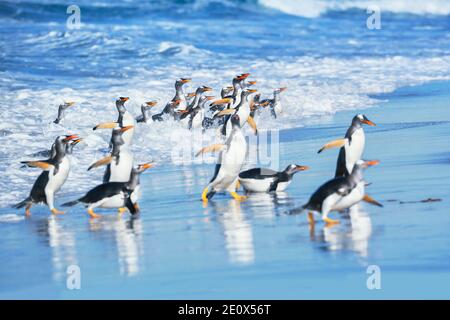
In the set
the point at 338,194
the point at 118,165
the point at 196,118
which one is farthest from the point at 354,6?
the point at 338,194

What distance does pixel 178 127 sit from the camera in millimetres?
15492

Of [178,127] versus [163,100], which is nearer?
[178,127]

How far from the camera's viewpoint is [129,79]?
23.8 meters

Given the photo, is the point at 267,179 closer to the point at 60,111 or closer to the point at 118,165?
the point at 118,165

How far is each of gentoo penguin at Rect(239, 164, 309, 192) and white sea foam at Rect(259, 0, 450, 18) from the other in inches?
1804

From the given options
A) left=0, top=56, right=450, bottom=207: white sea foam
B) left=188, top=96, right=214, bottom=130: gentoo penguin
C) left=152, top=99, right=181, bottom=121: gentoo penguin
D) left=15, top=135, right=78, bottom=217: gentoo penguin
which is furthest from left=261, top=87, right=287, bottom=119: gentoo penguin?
left=15, top=135, right=78, bottom=217: gentoo penguin

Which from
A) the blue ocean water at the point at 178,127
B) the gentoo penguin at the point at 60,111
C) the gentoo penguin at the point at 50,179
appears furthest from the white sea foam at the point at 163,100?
the gentoo penguin at the point at 50,179

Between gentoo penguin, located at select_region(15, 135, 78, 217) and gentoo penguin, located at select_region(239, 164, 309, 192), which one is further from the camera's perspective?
gentoo penguin, located at select_region(239, 164, 309, 192)

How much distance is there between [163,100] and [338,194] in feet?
43.1

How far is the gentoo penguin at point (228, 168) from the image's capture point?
9180 mm

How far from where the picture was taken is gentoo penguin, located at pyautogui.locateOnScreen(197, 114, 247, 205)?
9180 millimetres

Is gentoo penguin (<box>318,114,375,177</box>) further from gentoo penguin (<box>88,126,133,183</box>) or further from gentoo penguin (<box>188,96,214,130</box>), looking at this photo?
A: gentoo penguin (<box>188,96,214,130</box>)

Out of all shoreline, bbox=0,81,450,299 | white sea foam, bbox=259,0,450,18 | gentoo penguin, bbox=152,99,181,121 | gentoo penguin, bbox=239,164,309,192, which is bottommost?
shoreline, bbox=0,81,450,299

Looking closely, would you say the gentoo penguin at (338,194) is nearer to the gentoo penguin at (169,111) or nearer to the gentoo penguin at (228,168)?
the gentoo penguin at (228,168)
